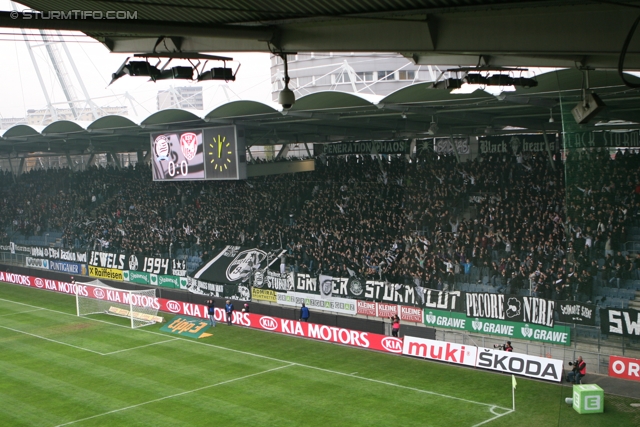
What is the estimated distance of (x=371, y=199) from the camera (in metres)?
37.7

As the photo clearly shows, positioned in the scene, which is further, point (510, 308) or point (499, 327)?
point (499, 327)

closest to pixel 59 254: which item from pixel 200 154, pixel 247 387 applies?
pixel 200 154

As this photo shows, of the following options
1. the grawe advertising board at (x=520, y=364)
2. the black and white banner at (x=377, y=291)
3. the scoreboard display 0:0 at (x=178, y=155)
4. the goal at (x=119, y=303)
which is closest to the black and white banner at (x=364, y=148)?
the scoreboard display 0:0 at (x=178, y=155)

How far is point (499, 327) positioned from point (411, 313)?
3976mm

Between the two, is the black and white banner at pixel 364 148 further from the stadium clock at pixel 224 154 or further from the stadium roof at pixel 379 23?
the stadium roof at pixel 379 23

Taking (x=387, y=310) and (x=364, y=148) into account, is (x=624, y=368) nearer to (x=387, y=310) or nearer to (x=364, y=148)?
(x=387, y=310)

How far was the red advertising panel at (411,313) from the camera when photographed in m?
28.0

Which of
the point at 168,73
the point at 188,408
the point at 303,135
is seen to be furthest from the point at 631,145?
the point at 303,135

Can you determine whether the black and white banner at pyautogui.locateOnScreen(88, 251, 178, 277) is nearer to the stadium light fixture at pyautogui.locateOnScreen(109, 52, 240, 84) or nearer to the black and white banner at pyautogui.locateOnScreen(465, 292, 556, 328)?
the black and white banner at pyautogui.locateOnScreen(465, 292, 556, 328)

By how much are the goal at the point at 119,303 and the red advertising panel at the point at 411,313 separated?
1184 cm

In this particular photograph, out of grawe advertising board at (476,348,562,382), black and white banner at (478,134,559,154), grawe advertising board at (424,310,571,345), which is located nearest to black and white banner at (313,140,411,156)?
black and white banner at (478,134,559,154)

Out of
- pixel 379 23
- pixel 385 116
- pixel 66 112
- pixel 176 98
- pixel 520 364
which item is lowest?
pixel 520 364

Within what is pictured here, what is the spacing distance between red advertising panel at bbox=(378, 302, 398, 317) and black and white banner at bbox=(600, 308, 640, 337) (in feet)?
28.5

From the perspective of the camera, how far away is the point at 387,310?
95.5ft
